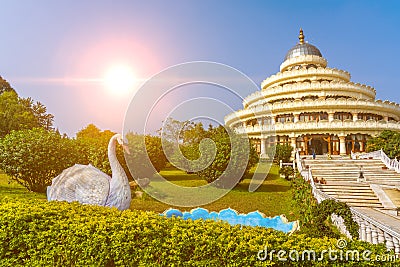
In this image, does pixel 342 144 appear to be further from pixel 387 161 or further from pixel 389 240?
pixel 389 240

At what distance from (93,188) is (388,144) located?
29.3 metres

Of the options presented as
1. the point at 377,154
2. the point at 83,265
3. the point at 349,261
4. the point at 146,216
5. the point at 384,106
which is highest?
the point at 384,106

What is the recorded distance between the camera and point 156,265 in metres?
4.77

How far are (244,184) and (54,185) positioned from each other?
593 inches

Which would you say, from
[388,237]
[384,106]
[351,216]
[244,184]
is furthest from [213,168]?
[384,106]

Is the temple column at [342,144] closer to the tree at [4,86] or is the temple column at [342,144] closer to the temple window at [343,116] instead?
the temple window at [343,116]

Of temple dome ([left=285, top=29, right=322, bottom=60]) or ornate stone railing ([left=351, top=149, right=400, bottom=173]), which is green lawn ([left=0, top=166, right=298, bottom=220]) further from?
temple dome ([left=285, top=29, right=322, bottom=60])

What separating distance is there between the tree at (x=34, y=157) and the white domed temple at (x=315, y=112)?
23.9m

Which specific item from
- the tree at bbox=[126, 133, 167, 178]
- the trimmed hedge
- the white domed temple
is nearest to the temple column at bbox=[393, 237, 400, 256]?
the trimmed hedge

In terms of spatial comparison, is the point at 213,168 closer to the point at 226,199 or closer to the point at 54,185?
the point at 226,199

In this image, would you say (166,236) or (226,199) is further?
(226,199)

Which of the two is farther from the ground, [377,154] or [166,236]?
[377,154]

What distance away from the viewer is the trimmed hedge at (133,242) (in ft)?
14.6

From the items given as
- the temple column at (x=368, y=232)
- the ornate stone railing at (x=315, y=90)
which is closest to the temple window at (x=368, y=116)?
the ornate stone railing at (x=315, y=90)
